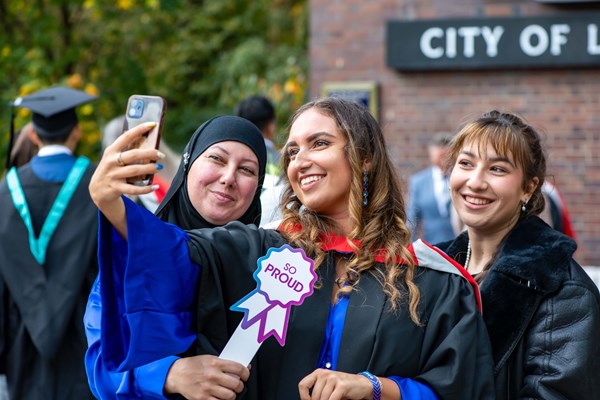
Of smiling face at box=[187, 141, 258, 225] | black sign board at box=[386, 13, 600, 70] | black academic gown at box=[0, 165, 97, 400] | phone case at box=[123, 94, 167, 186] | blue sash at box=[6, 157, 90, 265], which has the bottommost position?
black academic gown at box=[0, 165, 97, 400]

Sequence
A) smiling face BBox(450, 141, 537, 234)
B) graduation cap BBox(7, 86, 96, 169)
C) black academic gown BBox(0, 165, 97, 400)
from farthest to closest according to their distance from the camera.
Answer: graduation cap BBox(7, 86, 96, 169) < black academic gown BBox(0, 165, 97, 400) < smiling face BBox(450, 141, 537, 234)

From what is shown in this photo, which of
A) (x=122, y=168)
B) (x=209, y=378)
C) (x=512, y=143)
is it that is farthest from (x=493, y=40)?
(x=122, y=168)

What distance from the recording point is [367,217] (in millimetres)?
3000

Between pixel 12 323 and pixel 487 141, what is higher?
pixel 487 141

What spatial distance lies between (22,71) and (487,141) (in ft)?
27.4

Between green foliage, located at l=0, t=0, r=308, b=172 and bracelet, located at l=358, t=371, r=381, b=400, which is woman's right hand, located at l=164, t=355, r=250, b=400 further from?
green foliage, located at l=0, t=0, r=308, b=172

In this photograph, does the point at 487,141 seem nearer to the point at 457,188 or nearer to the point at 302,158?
the point at 457,188

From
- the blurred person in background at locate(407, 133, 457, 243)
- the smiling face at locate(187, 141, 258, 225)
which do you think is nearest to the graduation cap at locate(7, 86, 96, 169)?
A: the smiling face at locate(187, 141, 258, 225)

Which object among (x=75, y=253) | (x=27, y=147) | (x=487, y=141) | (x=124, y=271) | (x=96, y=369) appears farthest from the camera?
(x=27, y=147)

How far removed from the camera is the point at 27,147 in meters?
5.56

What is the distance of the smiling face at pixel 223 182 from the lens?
3393 mm

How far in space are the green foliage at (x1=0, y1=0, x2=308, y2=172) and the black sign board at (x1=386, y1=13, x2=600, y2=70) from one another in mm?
3072

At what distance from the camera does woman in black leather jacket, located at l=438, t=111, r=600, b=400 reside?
127 inches

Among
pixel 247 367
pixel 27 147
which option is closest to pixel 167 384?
pixel 247 367
